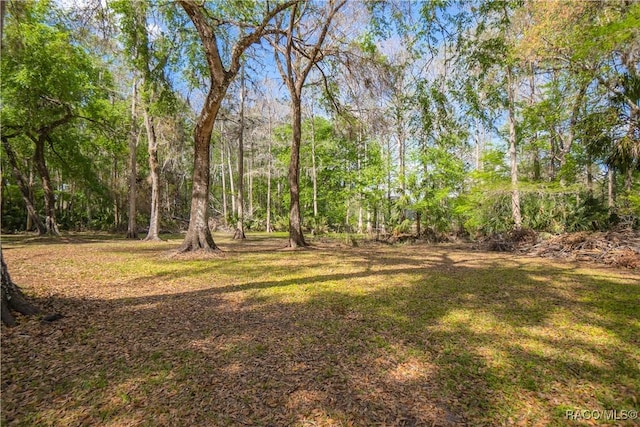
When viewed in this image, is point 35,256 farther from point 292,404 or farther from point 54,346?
point 292,404

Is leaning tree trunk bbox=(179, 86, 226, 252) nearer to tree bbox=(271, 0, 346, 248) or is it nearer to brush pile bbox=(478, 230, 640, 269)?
tree bbox=(271, 0, 346, 248)

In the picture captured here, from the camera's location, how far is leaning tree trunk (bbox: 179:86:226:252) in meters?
8.63

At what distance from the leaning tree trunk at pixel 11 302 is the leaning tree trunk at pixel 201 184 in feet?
16.8

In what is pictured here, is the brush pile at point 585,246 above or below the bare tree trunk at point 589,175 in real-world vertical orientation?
below

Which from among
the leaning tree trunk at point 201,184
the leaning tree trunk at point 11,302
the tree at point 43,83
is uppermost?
the tree at point 43,83

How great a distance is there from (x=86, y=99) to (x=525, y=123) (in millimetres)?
21313

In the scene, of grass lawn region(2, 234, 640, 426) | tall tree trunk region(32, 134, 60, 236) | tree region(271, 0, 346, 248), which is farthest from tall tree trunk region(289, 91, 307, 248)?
tall tree trunk region(32, 134, 60, 236)

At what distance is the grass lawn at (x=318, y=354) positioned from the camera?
2.16m

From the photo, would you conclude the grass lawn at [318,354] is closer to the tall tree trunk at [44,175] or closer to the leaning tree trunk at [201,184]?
the leaning tree trunk at [201,184]

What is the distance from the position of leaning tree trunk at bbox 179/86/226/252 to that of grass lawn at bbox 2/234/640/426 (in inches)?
129

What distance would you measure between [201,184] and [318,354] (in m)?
7.11

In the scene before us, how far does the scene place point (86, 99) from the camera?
45.9 ft

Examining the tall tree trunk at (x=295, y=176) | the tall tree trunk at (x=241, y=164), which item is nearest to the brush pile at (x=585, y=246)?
→ the tall tree trunk at (x=295, y=176)

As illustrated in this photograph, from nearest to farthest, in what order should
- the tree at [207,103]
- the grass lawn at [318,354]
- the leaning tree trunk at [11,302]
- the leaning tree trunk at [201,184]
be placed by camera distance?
the grass lawn at [318,354]
the leaning tree trunk at [11,302]
the tree at [207,103]
the leaning tree trunk at [201,184]
